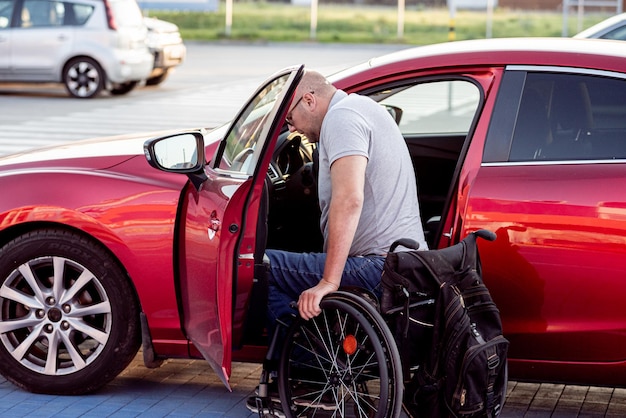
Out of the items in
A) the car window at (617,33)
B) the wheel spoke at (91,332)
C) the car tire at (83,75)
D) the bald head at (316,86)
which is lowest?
the car tire at (83,75)

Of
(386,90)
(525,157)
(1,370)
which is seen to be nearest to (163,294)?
(1,370)

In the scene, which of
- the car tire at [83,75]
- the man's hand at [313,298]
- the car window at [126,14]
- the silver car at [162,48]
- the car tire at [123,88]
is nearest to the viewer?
the man's hand at [313,298]

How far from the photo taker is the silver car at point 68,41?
805 inches

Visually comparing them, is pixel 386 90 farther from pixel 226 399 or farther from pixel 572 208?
pixel 226 399

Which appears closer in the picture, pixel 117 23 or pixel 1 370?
pixel 1 370

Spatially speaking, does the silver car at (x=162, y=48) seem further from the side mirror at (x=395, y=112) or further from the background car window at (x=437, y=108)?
the side mirror at (x=395, y=112)

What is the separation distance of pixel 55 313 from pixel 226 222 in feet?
3.79

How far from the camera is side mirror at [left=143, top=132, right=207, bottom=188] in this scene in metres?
4.82

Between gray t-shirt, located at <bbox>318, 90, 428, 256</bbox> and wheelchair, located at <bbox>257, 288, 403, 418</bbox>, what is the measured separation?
0.28m

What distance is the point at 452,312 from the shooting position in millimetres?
4293

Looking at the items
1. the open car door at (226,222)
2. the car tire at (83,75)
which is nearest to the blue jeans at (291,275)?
the open car door at (226,222)

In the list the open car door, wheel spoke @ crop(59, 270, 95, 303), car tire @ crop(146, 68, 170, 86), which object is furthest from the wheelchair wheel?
car tire @ crop(146, 68, 170, 86)

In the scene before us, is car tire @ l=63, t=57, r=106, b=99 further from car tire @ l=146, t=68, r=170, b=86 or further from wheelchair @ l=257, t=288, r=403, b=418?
wheelchair @ l=257, t=288, r=403, b=418

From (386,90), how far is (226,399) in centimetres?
147
